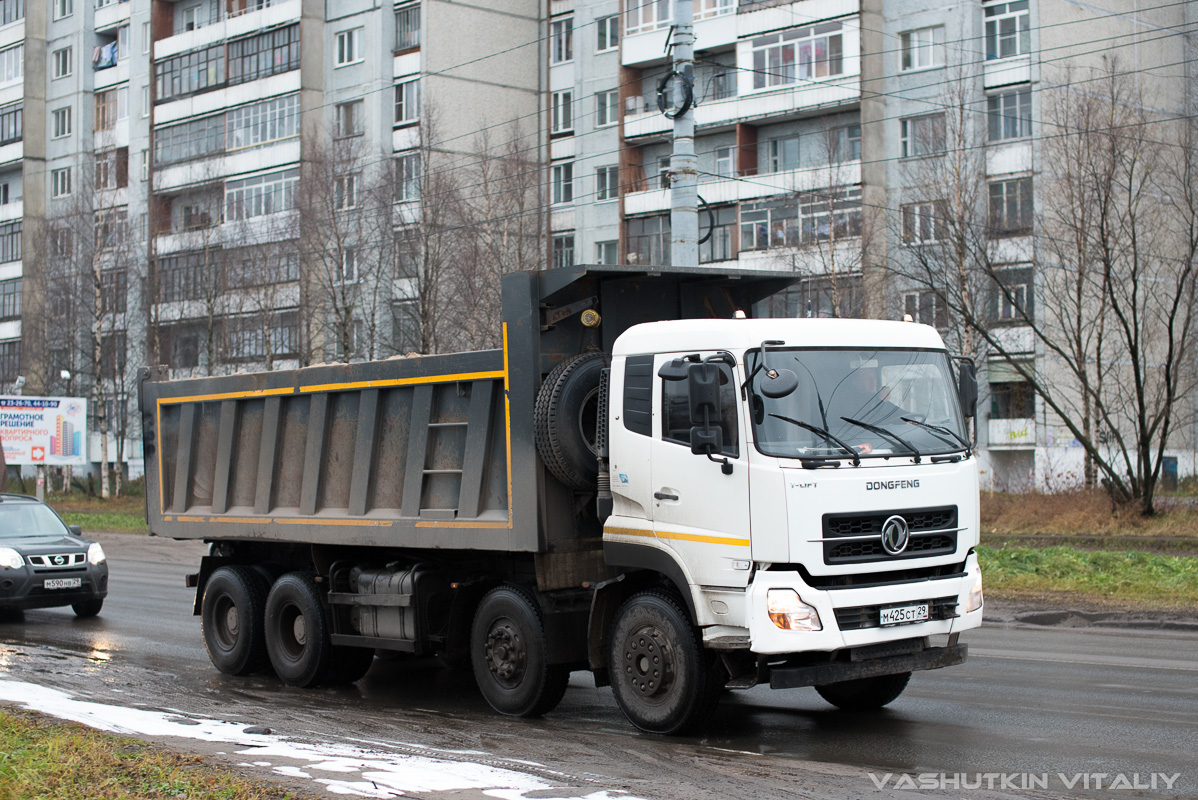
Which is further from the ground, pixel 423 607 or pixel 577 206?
pixel 577 206

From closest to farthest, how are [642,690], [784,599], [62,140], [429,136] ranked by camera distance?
[784,599], [642,690], [429,136], [62,140]

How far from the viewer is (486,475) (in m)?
9.88

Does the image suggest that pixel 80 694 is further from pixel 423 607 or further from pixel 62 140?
pixel 62 140

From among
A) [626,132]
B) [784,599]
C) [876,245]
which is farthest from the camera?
[626,132]

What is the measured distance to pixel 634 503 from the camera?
8.80 metres

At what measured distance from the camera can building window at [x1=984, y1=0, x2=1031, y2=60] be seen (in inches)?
1695

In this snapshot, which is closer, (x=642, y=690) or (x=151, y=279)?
(x=642, y=690)

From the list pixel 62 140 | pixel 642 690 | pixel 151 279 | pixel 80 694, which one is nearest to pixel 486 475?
pixel 642 690

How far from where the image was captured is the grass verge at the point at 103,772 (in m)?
6.56

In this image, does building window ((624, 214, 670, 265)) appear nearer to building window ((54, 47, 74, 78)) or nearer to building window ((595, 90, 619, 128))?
building window ((595, 90, 619, 128))

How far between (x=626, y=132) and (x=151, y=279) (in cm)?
2083

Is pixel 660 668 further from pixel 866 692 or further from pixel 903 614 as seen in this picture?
pixel 866 692

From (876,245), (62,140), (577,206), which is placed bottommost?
(876,245)

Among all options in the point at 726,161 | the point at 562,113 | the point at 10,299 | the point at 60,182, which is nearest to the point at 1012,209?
the point at 726,161
